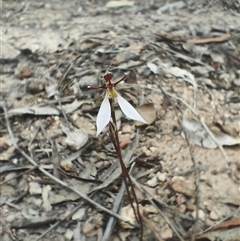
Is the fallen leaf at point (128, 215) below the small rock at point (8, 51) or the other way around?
below

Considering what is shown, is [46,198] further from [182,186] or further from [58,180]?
[182,186]

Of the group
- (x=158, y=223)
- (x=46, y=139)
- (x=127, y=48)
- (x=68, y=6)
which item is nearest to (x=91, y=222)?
(x=158, y=223)

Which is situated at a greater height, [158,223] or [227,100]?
[227,100]

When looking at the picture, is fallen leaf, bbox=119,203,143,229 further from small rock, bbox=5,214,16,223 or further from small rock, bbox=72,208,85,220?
small rock, bbox=5,214,16,223

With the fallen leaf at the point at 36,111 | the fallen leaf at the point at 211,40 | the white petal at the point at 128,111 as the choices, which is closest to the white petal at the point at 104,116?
the white petal at the point at 128,111

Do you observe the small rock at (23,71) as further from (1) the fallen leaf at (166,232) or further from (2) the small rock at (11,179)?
(1) the fallen leaf at (166,232)

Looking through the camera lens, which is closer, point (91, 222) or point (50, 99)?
point (91, 222)

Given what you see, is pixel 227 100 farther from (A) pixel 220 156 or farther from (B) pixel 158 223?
(B) pixel 158 223

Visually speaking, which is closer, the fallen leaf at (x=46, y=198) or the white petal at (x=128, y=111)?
the white petal at (x=128, y=111)

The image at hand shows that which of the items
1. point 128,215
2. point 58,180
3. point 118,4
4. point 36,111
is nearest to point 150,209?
point 128,215
